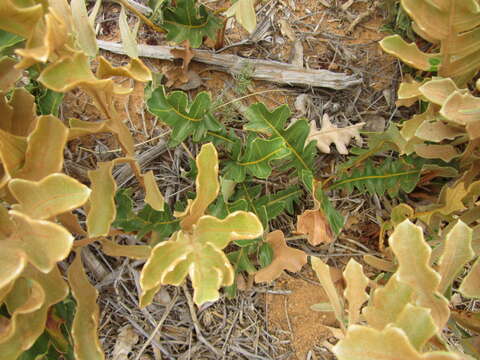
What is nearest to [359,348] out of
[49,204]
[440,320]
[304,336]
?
[440,320]

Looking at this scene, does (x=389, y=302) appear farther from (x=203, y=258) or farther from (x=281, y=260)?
(x=281, y=260)

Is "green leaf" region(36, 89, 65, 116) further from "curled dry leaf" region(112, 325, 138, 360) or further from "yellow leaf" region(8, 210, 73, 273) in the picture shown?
"curled dry leaf" region(112, 325, 138, 360)

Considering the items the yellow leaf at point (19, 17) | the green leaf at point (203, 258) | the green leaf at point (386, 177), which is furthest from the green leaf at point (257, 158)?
the yellow leaf at point (19, 17)

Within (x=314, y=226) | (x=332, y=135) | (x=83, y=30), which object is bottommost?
(x=314, y=226)

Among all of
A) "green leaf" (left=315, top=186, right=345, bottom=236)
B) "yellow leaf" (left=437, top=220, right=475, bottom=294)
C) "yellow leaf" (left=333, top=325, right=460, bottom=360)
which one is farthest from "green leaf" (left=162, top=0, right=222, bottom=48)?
"yellow leaf" (left=333, top=325, right=460, bottom=360)

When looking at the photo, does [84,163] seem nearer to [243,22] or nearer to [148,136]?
[148,136]

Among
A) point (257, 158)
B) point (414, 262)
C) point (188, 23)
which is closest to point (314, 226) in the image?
point (257, 158)

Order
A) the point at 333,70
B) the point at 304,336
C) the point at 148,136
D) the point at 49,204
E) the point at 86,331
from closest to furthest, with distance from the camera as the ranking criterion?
the point at 49,204, the point at 86,331, the point at 304,336, the point at 148,136, the point at 333,70

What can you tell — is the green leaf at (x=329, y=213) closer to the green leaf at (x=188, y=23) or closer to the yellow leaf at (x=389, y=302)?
the yellow leaf at (x=389, y=302)
